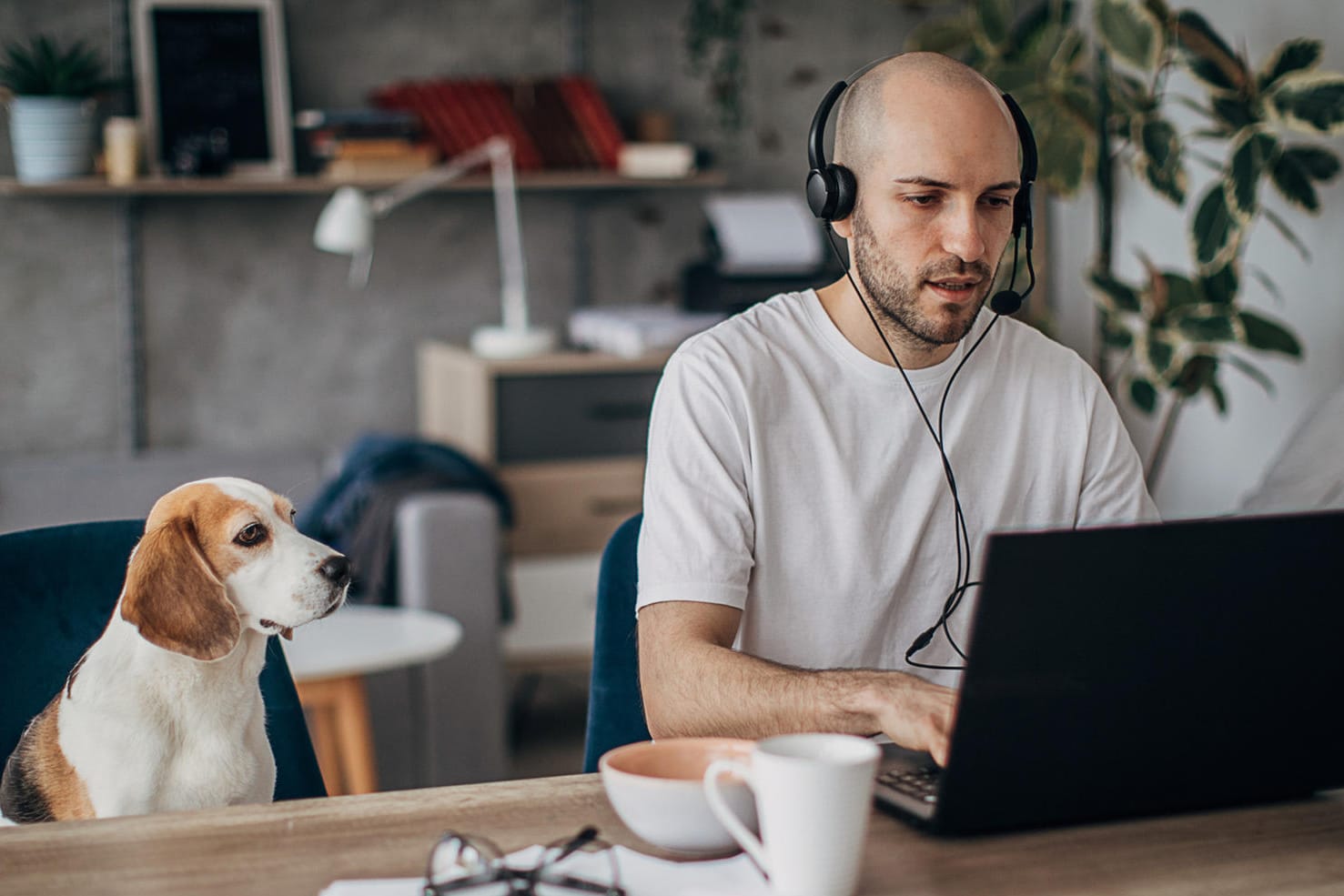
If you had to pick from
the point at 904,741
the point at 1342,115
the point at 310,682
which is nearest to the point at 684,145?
the point at 1342,115

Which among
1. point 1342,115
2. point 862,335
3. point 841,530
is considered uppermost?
point 1342,115

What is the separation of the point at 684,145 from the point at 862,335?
2508 mm

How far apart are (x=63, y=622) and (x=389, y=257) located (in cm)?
263

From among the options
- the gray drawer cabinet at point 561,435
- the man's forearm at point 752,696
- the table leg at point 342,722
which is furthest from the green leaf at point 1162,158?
the man's forearm at point 752,696

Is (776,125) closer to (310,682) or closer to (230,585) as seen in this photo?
(310,682)

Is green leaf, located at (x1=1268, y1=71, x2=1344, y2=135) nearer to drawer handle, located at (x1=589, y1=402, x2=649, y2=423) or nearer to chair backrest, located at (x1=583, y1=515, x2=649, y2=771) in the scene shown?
drawer handle, located at (x1=589, y1=402, x2=649, y2=423)

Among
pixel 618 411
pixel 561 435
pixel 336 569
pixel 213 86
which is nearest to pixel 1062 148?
pixel 618 411

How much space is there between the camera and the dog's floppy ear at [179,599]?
3.13 ft

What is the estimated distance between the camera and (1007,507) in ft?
4.79

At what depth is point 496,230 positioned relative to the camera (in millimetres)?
3762

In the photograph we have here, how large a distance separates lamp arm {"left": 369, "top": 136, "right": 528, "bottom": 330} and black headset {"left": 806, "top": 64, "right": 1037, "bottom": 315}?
197 centimetres

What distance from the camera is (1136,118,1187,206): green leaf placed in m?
2.71

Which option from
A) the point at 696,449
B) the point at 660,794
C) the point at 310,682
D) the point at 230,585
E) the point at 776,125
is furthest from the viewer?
the point at 776,125

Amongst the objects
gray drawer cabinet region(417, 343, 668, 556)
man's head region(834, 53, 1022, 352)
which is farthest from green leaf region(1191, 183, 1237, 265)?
man's head region(834, 53, 1022, 352)
